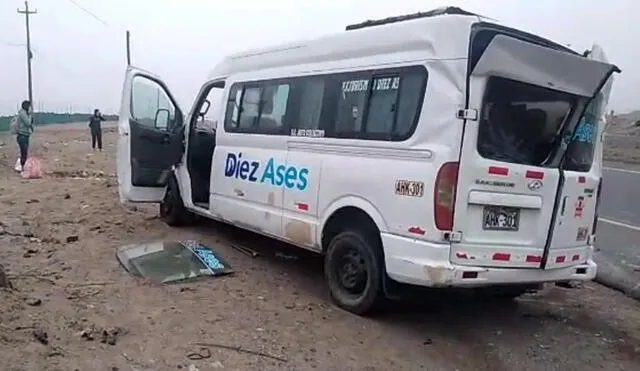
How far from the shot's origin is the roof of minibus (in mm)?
4625

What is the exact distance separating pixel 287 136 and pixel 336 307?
1.81m

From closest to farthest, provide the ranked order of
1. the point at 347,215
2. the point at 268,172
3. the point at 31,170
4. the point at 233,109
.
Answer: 1. the point at 347,215
2. the point at 268,172
3. the point at 233,109
4. the point at 31,170

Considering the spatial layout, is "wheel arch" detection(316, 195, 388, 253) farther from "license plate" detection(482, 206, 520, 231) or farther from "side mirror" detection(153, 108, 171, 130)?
"side mirror" detection(153, 108, 171, 130)

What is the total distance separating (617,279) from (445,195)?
11.6 ft

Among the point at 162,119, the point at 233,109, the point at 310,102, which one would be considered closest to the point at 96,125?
the point at 162,119

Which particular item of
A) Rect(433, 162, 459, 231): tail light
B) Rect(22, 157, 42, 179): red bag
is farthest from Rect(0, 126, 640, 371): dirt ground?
Rect(22, 157, 42, 179): red bag

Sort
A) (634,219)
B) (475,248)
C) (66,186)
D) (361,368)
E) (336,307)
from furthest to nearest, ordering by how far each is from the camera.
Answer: (66,186)
(634,219)
(336,307)
(475,248)
(361,368)

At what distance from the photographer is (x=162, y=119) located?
8227 mm

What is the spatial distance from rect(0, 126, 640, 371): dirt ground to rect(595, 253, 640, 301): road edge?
6.0 inches

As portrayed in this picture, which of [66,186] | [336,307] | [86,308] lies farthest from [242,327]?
[66,186]

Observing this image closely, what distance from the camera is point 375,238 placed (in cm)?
530

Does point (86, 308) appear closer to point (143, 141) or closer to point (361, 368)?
point (361, 368)

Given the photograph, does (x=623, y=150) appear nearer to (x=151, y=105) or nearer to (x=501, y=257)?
(x=151, y=105)

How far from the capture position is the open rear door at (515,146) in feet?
15.1
